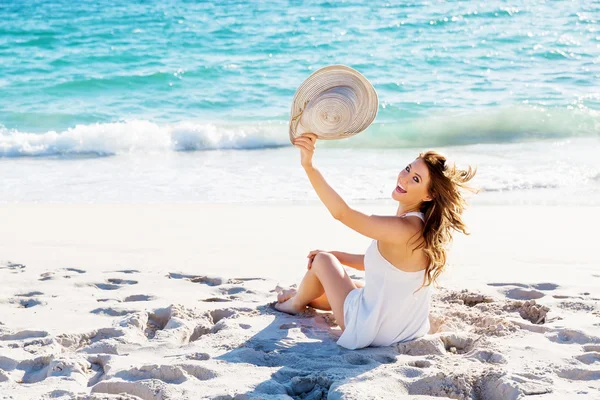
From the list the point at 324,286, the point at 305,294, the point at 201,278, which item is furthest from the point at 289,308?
the point at 201,278

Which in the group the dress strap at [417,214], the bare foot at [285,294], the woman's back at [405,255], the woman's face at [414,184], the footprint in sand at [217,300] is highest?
the woman's face at [414,184]

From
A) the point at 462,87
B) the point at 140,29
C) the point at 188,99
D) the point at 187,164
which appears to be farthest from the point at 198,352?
the point at 140,29

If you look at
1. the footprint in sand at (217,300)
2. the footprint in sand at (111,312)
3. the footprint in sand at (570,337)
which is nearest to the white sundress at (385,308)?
the footprint in sand at (570,337)

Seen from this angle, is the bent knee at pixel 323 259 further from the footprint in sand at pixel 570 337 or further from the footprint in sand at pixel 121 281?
the footprint in sand at pixel 121 281

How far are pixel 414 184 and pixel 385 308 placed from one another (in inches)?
25.3

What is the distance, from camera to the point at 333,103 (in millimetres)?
3701

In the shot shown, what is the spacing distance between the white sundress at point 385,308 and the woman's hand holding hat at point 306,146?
1.92ft

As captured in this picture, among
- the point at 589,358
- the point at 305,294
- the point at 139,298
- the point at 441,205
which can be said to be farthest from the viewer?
the point at 139,298

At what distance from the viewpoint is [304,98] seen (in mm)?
3777

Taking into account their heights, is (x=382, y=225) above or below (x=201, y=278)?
above

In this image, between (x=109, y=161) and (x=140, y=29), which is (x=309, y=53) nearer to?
(x=140, y=29)

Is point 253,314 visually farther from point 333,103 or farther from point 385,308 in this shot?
point 333,103

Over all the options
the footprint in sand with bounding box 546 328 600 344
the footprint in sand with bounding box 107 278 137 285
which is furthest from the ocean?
the footprint in sand with bounding box 546 328 600 344

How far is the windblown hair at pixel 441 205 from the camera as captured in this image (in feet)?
12.1
